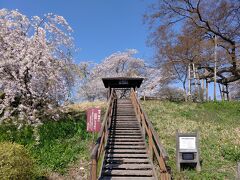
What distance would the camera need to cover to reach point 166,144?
1599 centimetres

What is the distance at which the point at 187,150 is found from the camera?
43.1ft

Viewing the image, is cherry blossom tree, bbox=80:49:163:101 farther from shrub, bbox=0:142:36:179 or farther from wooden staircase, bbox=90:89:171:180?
shrub, bbox=0:142:36:179

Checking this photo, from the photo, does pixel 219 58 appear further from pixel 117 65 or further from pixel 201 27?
pixel 117 65

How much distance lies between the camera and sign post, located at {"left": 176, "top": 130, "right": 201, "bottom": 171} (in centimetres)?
1291

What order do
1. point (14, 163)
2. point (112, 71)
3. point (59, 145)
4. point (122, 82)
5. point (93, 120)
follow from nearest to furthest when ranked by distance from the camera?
1. point (14, 163)
2. point (93, 120)
3. point (59, 145)
4. point (122, 82)
5. point (112, 71)

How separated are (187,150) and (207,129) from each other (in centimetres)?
651

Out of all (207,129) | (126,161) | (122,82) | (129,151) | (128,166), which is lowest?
(128,166)

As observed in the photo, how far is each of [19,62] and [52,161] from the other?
5813 mm

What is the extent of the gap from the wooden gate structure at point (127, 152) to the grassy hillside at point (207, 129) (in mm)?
1203

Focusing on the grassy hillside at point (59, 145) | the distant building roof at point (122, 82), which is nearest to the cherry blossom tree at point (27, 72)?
the grassy hillside at point (59, 145)

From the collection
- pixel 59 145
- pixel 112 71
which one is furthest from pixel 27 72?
pixel 112 71

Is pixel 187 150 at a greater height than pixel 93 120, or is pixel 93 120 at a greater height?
pixel 93 120

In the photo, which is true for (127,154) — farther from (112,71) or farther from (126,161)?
(112,71)

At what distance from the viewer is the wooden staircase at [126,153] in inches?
443
